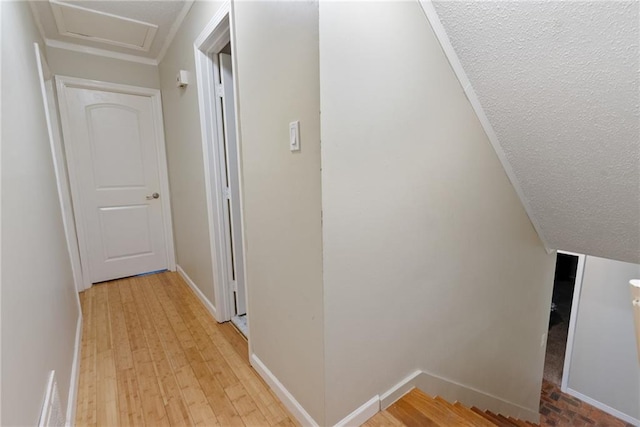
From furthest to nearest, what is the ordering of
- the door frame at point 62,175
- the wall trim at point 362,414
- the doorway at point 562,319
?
the doorway at point 562,319 < the door frame at point 62,175 < the wall trim at point 362,414

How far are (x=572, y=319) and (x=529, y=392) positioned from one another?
4.41ft

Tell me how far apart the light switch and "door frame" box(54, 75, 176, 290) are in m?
2.43

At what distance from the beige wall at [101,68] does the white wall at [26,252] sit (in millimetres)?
1067

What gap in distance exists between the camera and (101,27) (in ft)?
7.66

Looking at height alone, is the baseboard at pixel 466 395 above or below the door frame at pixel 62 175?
below

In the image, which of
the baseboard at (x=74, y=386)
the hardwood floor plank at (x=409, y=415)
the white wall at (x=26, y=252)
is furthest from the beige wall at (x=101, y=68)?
the hardwood floor plank at (x=409, y=415)

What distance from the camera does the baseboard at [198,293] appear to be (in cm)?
234

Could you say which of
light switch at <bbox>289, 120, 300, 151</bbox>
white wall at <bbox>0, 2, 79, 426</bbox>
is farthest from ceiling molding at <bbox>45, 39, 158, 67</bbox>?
light switch at <bbox>289, 120, 300, 151</bbox>

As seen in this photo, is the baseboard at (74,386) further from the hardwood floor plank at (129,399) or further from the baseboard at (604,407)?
the baseboard at (604,407)

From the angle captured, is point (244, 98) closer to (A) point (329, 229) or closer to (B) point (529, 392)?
(A) point (329, 229)

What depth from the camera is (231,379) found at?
5.44ft

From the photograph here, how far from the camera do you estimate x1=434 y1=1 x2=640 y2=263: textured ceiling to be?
1.04 meters

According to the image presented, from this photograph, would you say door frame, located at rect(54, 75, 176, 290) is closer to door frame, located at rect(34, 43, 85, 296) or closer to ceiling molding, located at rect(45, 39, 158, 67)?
door frame, located at rect(34, 43, 85, 296)

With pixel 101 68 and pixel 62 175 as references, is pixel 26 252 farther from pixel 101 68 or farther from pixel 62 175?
pixel 101 68
